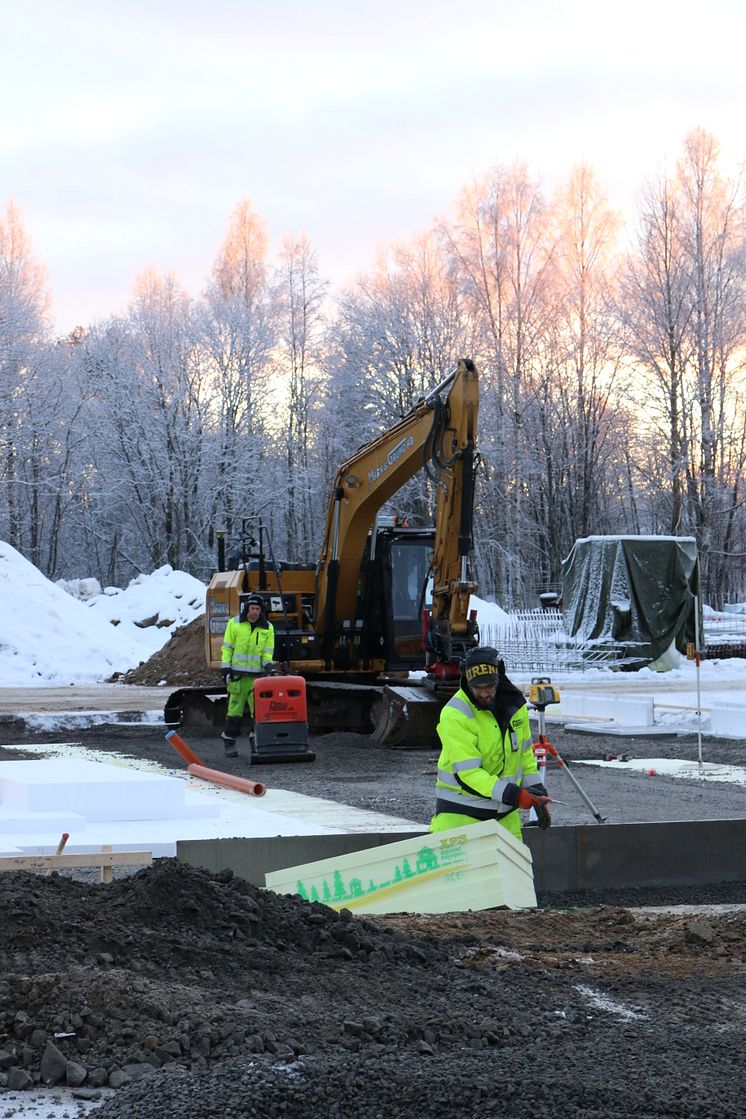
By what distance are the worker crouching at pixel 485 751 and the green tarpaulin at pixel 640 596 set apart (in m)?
24.8

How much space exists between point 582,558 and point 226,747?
19.5m

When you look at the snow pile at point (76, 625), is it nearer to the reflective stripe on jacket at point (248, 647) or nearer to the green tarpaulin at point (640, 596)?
the green tarpaulin at point (640, 596)

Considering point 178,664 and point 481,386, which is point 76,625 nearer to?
point 178,664

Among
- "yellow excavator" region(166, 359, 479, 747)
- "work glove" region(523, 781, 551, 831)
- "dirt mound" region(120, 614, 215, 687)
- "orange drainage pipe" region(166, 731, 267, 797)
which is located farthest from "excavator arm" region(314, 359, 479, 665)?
"dirt mound" region(120, 614, 215, 687)

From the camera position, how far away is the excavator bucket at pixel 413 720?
15.9 m

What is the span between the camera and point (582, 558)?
33.5 metres

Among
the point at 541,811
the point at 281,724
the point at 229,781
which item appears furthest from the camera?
the point at 281,724

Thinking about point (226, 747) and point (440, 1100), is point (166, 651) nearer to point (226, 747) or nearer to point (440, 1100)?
point (226, 747)

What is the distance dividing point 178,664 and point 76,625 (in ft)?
14.1

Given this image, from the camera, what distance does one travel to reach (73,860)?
730 cm

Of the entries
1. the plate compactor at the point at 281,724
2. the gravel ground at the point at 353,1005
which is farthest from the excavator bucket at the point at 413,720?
the gravel ground at the point at 353,1005

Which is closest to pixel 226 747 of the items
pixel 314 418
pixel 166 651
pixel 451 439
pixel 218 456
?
pixel 451 439

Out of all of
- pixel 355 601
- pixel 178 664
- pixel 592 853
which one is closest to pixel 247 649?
pixel 355 601

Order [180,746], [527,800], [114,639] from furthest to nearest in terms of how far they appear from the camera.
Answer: [114,639] < [180,746] < [527,800]
